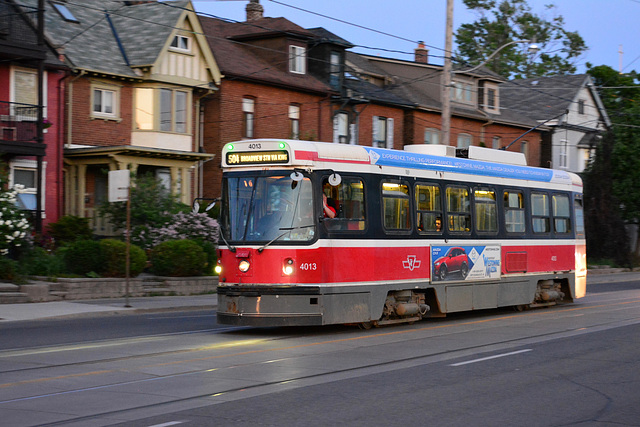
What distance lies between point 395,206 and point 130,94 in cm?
1859

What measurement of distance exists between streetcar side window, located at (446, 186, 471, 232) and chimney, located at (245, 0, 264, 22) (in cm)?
2810

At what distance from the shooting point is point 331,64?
4119cm

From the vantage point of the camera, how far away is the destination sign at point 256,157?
14625 mm

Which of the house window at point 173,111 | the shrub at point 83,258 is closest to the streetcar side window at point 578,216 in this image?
the shrub at point 83,258

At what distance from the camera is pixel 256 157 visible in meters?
14.9

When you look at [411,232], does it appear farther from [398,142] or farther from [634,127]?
[634,127]

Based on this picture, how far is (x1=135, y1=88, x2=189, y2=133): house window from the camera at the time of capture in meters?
32.3

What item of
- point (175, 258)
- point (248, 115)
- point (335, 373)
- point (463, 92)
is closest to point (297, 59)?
point (248, 115)

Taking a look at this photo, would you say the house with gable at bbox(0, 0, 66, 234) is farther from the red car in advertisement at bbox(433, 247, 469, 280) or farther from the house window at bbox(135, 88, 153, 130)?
the red car in advertisement at bbox(433, 247, 469, 280)

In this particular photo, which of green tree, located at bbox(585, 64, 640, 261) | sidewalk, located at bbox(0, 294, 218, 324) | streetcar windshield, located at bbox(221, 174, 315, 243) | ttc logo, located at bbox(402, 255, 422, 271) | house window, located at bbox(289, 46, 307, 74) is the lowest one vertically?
sidewalk, located at bbox(0, 294, 218, 324)

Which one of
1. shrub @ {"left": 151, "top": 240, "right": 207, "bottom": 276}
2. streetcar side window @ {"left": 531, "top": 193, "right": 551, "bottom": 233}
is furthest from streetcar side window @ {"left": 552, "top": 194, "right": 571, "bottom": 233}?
shrub @ {"left": 151, "top": 240, "right": 207, "bottom": 276}

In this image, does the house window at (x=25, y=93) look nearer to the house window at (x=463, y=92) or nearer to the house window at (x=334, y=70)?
the house window at (x=334, y=70)

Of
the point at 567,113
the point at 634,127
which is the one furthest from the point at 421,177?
the point at 567,113

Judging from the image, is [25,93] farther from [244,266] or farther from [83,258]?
[244,266]
